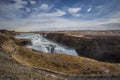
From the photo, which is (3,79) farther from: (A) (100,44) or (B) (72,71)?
(A) (100,44)

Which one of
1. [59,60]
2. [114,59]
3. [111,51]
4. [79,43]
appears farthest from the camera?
[79,43]

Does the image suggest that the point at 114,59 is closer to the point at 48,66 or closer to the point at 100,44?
the point at 100,44

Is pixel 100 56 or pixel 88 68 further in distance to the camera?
pixel 100 56

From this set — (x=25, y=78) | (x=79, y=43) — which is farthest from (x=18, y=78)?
(x=79, y=43)

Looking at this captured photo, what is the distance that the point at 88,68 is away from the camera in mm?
24719

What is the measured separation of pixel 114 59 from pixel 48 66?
21350 millimetres

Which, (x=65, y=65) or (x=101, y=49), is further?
(x=101, y=49)

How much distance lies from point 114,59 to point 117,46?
901cm

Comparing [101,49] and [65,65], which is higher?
[65,65]

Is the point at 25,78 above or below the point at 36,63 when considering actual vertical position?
above

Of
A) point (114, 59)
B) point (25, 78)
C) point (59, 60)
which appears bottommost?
point (114, 59)

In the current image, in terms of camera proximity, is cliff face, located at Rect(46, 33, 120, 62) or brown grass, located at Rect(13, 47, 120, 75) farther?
cliff face, located at Rect(46, 33, 120, 62)

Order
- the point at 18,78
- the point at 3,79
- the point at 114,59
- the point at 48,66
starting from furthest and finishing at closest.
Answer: the point at 114,59, the point at 48,66, the point at 18,78, the point at 3,79

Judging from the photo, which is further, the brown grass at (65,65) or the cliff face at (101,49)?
the cliff face at (101,49)
